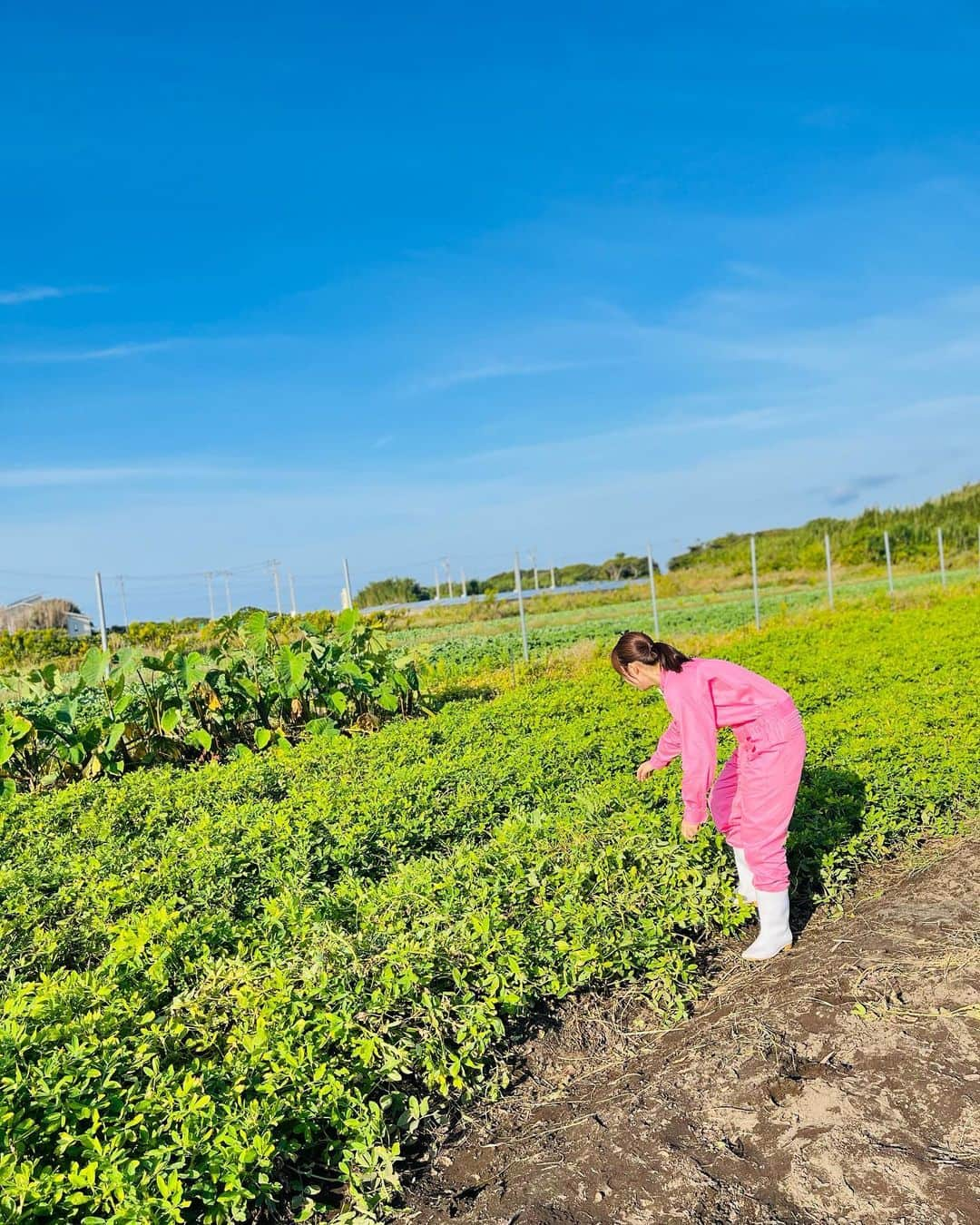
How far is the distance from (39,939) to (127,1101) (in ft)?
5.28

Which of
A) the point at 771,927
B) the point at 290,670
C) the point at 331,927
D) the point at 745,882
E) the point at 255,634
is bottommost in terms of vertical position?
the point at 771,927

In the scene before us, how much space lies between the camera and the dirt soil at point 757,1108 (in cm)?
270

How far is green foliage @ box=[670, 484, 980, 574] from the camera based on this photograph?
38281 mm

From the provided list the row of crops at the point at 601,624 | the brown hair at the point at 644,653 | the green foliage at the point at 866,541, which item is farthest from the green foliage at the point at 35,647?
the green foliage at the point at 866,541

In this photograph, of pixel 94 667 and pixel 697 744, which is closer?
pixel 697 744

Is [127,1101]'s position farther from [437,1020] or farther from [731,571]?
[731,571]

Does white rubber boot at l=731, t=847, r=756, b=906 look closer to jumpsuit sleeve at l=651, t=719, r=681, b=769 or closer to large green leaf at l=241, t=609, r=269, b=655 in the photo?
jumpsuit sleeve at l=651, t=719, r=681, b=769

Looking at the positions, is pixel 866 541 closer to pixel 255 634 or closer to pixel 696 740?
pixel 255 634

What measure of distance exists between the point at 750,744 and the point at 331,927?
1984 mm

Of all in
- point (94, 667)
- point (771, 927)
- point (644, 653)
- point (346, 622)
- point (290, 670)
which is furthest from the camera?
point (346, 622)

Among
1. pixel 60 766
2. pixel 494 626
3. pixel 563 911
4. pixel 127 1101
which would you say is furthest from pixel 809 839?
pixel 494 626

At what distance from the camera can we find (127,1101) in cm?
287

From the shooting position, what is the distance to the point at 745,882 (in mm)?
4438

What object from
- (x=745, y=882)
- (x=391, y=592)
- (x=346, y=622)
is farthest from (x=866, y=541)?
(x=745, y=882)
